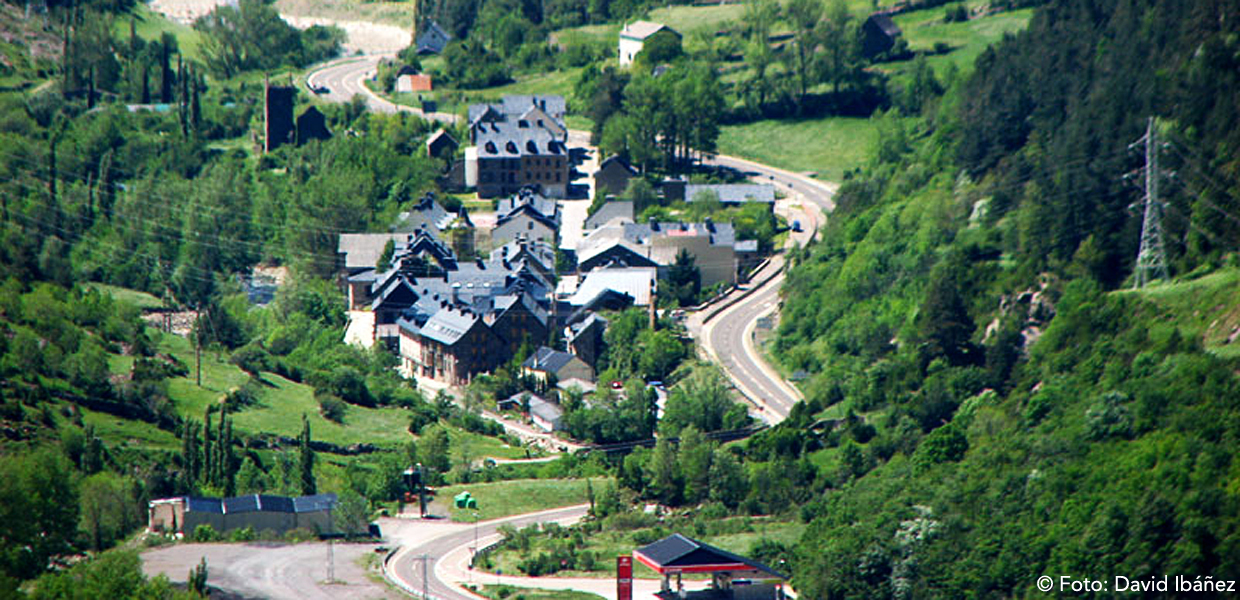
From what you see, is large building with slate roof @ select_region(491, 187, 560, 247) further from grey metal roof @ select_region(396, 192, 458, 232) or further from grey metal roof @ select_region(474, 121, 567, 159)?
grey metal roof @ select_region(474, 121, 567, 159)

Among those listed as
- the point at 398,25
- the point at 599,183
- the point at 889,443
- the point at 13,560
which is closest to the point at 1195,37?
the point at 889,443

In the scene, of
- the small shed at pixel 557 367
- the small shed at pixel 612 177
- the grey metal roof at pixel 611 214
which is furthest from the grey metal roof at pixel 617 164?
the small shed at pixel 557 367

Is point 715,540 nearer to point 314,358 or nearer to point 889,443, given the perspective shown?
point 889,443

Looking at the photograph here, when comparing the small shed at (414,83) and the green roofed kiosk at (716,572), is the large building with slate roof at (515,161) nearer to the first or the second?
the small shed at (414,83)

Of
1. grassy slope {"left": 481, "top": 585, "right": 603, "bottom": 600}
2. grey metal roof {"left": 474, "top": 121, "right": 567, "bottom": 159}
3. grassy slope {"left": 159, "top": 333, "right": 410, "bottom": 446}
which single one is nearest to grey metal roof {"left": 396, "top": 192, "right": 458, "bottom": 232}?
grey metal roof {"left": 474, "top": 121, "right": 567, "bottom": 159}

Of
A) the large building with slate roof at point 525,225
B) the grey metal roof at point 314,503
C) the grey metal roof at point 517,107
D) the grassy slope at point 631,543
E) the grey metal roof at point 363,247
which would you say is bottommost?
the grassy slope at point 631,543
